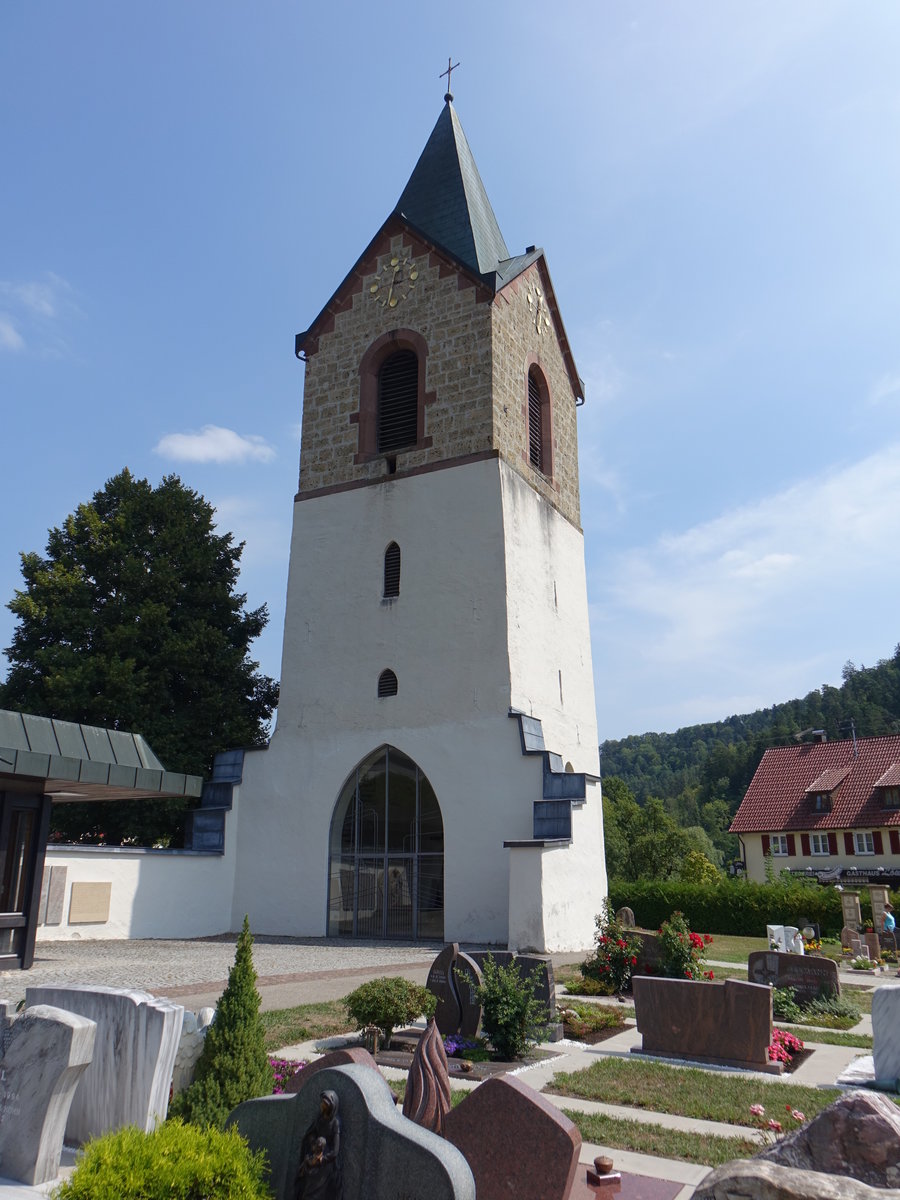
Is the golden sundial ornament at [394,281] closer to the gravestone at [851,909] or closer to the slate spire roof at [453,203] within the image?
the slate spire roof at [453,203]

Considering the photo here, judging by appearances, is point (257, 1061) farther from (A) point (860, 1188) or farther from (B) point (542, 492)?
(B) point (542, 492)

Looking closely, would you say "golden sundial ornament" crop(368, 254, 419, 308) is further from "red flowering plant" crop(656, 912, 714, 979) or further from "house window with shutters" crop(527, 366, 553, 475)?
"red flowering plant" crop(656, 912, 714, 979)

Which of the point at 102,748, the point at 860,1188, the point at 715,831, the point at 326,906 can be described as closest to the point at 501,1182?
the point at 860,1188

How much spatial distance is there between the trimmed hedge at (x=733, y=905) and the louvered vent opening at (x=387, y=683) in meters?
9.69

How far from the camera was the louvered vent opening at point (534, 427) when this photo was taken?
77.4 ft

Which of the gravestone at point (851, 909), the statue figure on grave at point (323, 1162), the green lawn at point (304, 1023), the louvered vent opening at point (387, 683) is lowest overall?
the green lawn at point (304, 1023)

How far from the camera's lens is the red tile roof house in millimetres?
40375

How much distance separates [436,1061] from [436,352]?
19535 millimetres

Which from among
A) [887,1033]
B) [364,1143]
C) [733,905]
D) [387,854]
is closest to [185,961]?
[387,854]

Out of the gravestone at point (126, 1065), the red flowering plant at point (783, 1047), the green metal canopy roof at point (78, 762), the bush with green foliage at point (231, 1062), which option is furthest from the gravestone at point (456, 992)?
the green metal canopy roof at point (78, 762)

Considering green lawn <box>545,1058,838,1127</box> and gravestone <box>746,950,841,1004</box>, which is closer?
green lawn <box>545,1058,838,1127</box>

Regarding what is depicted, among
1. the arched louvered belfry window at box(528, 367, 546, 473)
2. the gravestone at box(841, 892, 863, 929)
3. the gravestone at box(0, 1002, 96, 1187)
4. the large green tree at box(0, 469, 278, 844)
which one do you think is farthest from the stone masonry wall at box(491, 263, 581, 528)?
the gravestone at box(0, 1002, 96, 1187)

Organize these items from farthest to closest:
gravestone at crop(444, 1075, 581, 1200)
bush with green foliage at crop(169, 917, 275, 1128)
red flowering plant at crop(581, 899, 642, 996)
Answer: red flowering plant at crop(581, 899, 642, 996)
bush with green foliage at crop(169, 917, 275, 1128)
gravestone at crop(444, 1075, 581, 1200)

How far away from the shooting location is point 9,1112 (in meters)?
4.89
